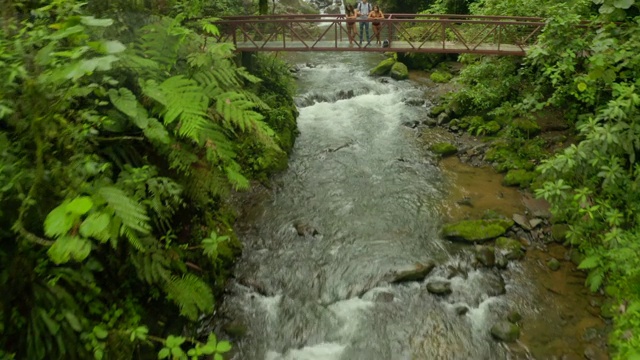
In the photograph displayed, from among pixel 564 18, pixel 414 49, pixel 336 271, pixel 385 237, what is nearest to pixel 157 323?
pixel 336 271

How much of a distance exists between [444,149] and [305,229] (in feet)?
16.2

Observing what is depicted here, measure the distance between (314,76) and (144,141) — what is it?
1293cm

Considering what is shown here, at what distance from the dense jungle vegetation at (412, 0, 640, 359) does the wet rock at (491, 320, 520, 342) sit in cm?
116

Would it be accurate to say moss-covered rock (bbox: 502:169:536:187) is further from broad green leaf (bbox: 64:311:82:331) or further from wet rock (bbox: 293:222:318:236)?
broad green leaf (bbox: 64:311:82:331)

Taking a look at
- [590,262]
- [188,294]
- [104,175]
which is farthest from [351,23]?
[104,175]

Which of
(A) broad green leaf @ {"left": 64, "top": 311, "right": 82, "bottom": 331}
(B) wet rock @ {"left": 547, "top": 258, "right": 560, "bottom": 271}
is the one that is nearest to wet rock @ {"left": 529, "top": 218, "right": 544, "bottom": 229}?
(B) wet rock @ {"left": 547, "top": 258, "right": 560, "bottom": 271}

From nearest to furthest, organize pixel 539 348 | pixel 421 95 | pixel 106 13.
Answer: pixel 106 13
pixel 539 348
pixel 421 95

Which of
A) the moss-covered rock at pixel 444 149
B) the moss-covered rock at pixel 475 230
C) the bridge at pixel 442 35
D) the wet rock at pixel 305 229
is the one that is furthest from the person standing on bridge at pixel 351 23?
the moss-covered rock at pixel 475 230

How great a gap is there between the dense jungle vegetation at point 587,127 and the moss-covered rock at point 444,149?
988 millimetres

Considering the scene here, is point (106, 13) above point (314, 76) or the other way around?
above

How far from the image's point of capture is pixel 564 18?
8820mm

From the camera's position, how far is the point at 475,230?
8039 millimetres

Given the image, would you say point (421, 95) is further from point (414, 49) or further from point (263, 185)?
point (263, 185)

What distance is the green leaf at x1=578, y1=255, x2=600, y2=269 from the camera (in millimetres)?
6352
